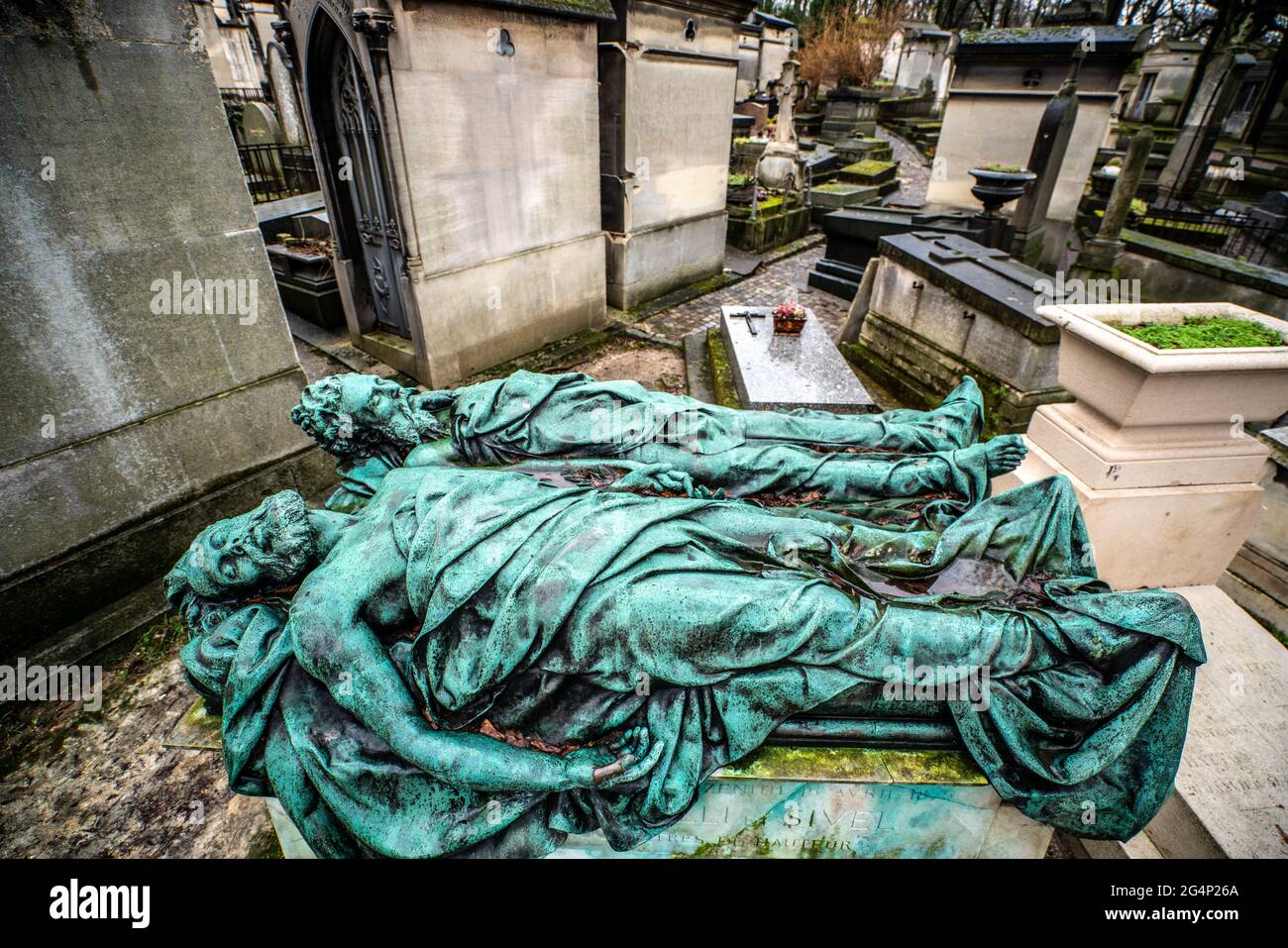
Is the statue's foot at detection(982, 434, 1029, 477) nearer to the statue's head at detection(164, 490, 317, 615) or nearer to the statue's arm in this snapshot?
the statue's arm

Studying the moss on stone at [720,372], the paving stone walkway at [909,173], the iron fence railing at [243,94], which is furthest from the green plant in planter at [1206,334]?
the iron fence railing at [243,94]

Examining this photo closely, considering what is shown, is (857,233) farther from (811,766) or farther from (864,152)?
(864,152)

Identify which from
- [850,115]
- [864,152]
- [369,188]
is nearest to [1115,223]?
[369,188]

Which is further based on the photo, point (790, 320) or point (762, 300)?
point (762, 300)

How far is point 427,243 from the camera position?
6.26 m

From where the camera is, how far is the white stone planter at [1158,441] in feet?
10.2

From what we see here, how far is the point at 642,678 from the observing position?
2.29 m

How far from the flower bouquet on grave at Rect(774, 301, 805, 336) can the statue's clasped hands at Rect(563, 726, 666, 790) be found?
4.87 meters

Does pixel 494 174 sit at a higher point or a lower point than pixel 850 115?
lower

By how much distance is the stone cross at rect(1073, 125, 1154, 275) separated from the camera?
8.21 meters

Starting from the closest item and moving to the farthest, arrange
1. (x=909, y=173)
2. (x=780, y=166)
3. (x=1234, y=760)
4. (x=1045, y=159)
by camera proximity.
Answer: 1. (x=1234, y=760)
2. (x=1045, y=159)
3. (x=780, y=166)
4. (x=909, y=173)

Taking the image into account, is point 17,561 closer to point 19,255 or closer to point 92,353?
point 92,353

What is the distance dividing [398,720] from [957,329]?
20.7ft

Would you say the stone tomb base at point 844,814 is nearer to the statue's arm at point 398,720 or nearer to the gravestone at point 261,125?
the statue's arm at point 398,720
